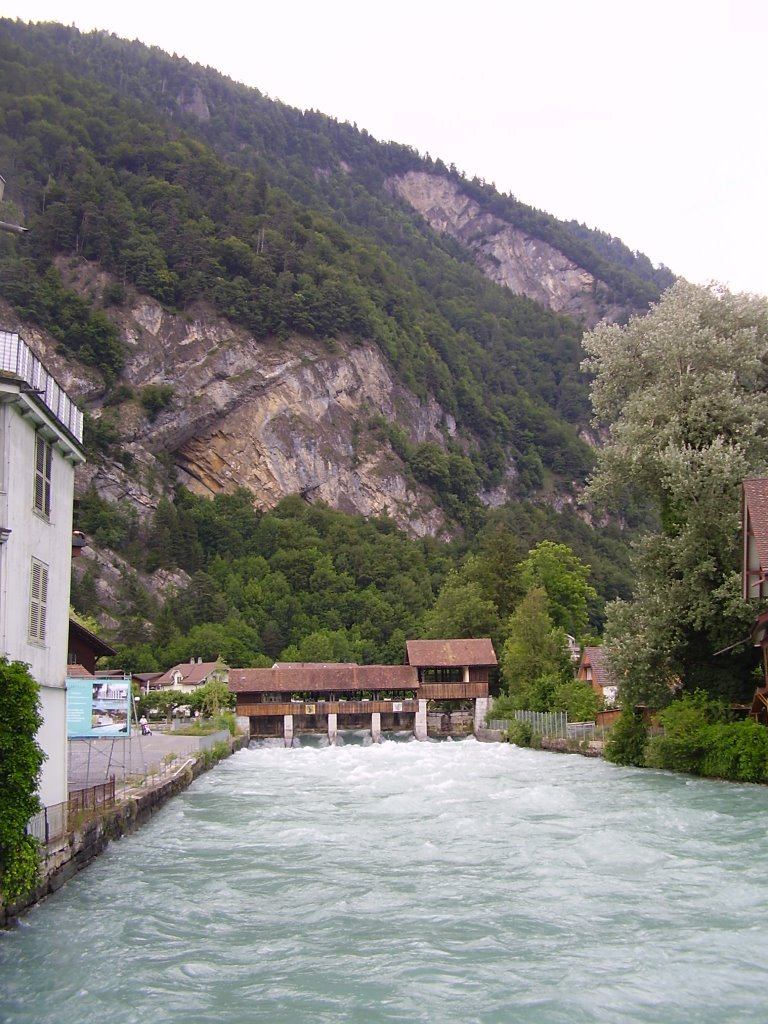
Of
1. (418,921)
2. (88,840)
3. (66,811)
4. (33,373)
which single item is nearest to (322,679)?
(88,840)

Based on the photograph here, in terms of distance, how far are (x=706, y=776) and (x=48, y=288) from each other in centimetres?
12876

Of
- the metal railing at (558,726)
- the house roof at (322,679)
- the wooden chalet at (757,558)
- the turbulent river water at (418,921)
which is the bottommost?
the turbulent river water at (418,921)

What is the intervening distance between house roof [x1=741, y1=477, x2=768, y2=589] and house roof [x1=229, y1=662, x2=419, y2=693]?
4497 centimetres

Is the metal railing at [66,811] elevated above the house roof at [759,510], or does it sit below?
below

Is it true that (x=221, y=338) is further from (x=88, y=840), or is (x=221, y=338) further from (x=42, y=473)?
(x=88, y=840)

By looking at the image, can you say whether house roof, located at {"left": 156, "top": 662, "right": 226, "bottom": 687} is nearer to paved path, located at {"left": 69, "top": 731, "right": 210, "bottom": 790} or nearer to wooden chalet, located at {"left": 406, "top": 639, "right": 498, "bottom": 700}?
wooden chalet, located at {"left": 406, "top": 639, "right": 498, "bottom": 700}

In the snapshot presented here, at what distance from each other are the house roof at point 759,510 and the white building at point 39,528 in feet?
52.2

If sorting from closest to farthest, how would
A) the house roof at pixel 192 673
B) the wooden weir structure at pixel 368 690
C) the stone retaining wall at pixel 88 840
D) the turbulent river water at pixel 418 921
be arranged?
1. the turbulent river water at pixel 418 921
2. the stone retaining wall at pixel 88 840
3. the wooden weir structure at pixel 368 690
4. the house roof at pixel 192 673

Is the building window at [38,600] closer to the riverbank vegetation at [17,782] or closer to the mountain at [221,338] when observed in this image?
the riverbank vegetation at [17,782]

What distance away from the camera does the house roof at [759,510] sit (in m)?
24.9

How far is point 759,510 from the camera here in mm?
25422

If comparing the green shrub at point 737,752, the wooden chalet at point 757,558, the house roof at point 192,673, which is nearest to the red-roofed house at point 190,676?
the house roof at point 192,673

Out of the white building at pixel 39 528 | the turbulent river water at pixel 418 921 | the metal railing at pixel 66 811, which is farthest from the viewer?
the white building at pixel 39 528

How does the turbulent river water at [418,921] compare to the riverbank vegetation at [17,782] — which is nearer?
the turbulent river water at [418,921]
